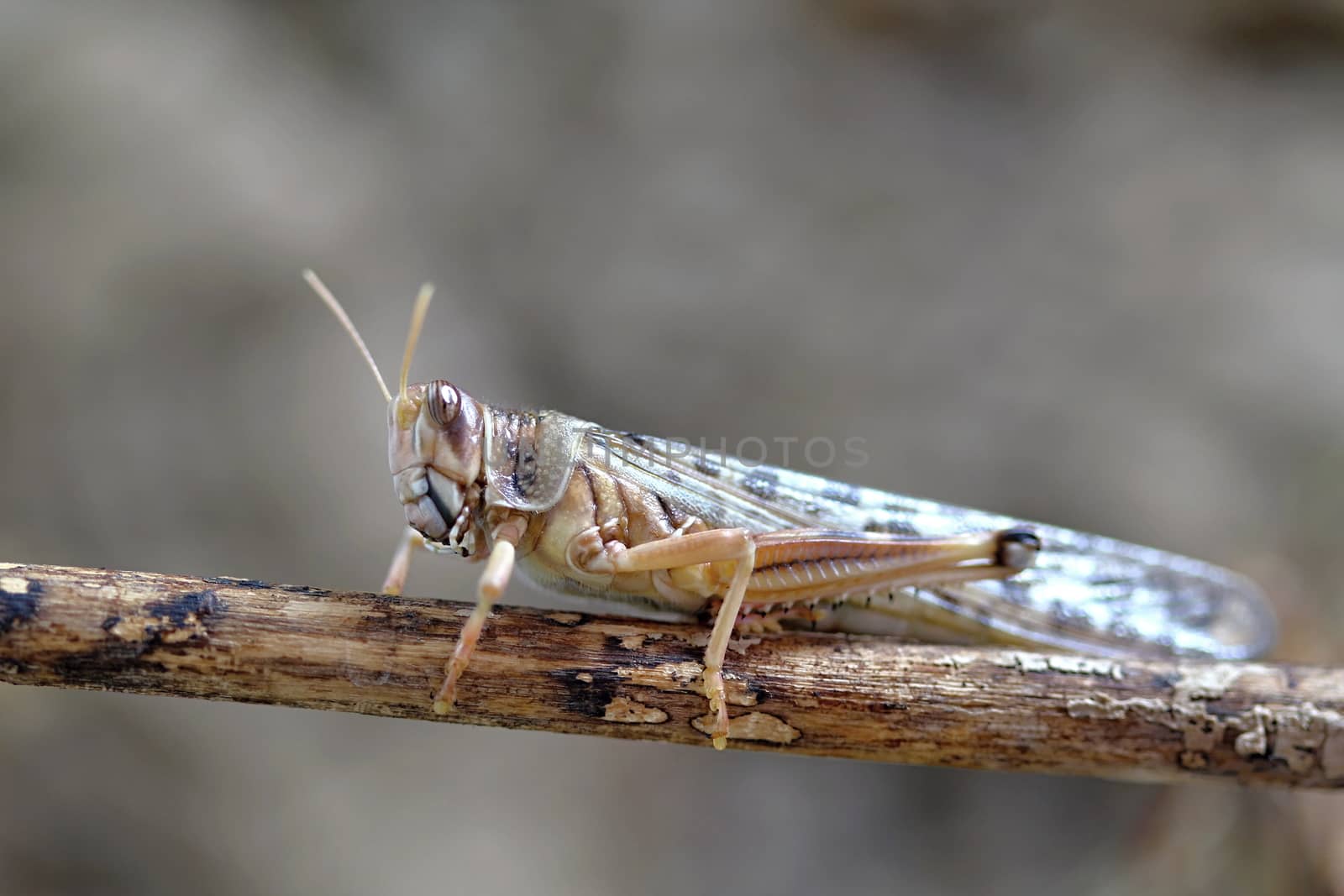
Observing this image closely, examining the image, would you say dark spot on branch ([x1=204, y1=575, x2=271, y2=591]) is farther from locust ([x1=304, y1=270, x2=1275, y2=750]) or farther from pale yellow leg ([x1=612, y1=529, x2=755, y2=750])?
pale yellow leg ([x1=612, y1=529, x2=755, y2=750])

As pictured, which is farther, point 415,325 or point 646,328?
point 646,328

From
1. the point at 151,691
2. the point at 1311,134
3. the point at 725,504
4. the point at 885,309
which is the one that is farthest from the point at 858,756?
the point at 1311,134

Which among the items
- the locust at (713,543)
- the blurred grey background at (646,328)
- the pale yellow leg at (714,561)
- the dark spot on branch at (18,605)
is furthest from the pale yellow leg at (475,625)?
the blurred grey background at (646,328)

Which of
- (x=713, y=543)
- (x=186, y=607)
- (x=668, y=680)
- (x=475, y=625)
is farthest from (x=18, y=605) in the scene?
(x=713, y=543)

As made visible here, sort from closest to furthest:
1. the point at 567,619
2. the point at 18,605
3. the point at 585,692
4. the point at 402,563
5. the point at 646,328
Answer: the point at 18,605 → the point at 585,692 → the point at 567,619 → the point at 402,563 → the point at 646,328

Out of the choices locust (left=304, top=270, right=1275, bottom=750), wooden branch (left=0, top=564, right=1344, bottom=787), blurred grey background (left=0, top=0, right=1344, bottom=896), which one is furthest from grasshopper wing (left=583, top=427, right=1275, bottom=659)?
blurred grey background (left=0, top=0, right=1344, bottom=896)

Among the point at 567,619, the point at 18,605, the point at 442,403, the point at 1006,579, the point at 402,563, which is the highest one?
the point at 1006,579

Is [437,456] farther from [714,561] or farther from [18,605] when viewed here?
[18,605]
